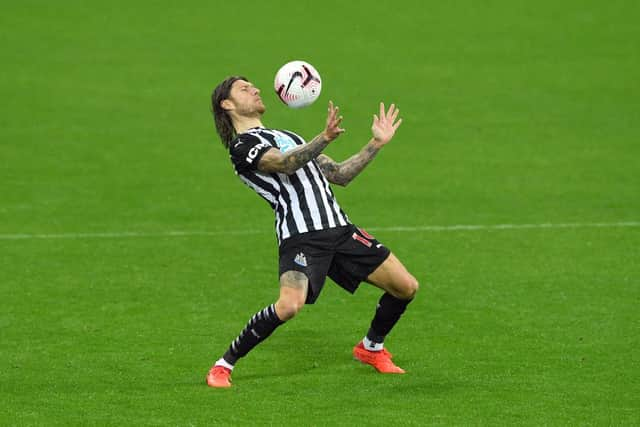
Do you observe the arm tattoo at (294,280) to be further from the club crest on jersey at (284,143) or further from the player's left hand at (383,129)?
the player's left hand at (383,129)

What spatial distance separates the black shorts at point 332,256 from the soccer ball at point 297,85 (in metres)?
1.02

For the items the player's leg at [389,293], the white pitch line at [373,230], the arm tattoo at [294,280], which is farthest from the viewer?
the white pitch line at [373,230]

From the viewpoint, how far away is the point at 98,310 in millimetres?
12117

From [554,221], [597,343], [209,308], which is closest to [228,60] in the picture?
[554,221]

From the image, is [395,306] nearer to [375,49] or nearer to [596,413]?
[596,413]

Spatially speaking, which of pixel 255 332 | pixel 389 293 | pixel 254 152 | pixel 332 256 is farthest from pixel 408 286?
pixel 254 152

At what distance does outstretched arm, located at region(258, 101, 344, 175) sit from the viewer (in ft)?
30.3

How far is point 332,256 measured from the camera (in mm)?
9898

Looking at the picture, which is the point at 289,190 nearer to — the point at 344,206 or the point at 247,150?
the point at 247,150

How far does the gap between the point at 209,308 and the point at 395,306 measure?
2641mm

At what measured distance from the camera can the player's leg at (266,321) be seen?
9625mm

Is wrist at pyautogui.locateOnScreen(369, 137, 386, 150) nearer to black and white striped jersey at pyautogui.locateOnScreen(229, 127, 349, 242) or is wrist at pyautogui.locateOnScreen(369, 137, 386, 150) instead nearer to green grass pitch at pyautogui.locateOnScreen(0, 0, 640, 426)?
black and white striped jersey at pyautogui.locateOnScreen(229, 127, 349, 242)

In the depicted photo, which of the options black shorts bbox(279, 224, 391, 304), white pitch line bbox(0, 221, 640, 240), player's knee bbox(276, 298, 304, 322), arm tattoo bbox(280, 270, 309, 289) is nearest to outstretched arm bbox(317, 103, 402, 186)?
black shorts bbox(279, 224, 391, 304)

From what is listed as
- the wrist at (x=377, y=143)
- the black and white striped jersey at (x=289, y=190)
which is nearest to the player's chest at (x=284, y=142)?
the black and white striped jersey at (x=289, y=190)
